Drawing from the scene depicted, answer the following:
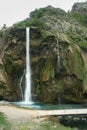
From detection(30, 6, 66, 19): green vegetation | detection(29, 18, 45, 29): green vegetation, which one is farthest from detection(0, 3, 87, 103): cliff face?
detection(30, 6, 66, 19): green vegetation

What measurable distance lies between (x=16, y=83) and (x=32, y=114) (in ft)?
73.2

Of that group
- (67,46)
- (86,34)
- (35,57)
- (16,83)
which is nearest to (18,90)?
(16,83)

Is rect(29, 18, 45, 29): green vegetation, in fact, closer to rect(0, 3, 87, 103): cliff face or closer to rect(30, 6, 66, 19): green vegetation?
rect(0, 3, 87, 103): cliff face

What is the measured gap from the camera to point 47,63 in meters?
55.6

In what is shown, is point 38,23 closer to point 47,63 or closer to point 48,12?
point 47,63

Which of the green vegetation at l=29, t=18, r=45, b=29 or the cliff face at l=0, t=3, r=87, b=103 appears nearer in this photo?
the cliff face at l=0, t=3, r=87, b=103

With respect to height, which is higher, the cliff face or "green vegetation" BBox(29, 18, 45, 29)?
"green vegetation" BBox(29, 18, 45, 29)

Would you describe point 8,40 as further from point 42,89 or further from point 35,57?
point 42,89

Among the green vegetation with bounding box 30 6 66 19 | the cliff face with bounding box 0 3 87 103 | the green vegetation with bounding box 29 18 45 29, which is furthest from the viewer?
the green vegetation with bounding box 30 6 66 19

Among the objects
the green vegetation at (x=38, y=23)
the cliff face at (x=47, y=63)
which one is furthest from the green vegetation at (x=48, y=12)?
the cliff face at (x=47, y=63)

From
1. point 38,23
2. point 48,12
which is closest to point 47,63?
point 38,23

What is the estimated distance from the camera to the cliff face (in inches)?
2137

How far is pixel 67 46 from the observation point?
5509cm

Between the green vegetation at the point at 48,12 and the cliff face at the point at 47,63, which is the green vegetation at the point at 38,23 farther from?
the green vegetation at the point at 48,12
